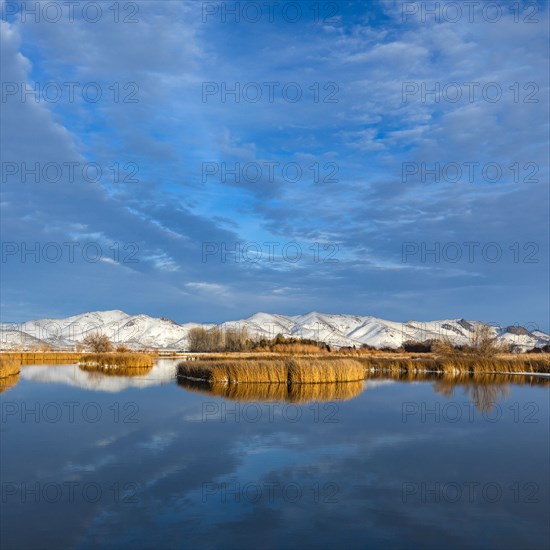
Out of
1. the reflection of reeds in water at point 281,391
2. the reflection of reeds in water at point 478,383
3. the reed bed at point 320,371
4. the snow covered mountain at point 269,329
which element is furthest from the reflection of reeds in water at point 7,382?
the snow covered mountain at point 269,329

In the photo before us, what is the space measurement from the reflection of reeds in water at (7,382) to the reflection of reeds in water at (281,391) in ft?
23.3

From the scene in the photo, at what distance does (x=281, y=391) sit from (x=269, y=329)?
13404 centimetres

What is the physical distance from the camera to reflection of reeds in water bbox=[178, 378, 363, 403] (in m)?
20.3

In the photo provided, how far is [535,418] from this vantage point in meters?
16.8

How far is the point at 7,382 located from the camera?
2678cm

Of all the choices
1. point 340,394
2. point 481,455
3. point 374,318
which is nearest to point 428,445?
point 481,455

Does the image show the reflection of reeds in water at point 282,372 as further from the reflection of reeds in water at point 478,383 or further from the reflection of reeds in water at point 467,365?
the reflection of reeds in water at point 467,365

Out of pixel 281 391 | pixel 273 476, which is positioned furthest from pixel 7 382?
pixel 273 476

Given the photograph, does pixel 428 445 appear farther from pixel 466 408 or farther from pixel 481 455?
pixel 466 408

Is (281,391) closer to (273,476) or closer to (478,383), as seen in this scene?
(478,383)

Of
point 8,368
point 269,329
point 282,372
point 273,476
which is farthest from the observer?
point 269,329

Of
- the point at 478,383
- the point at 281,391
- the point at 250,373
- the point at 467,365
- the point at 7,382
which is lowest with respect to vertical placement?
the point at 281,391

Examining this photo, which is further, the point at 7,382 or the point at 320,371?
the point at 7,382

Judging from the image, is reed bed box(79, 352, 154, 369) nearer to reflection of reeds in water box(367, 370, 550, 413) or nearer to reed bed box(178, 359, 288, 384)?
reed bed box(178, 359, 288, 384)
